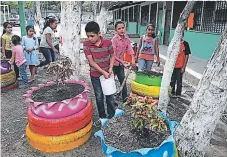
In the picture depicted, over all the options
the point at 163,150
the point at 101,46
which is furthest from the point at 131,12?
the point at 163,150

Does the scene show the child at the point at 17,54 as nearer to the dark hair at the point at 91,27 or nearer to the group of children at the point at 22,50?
the group of children at the point at 22,50

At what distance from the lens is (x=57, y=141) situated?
302 cm

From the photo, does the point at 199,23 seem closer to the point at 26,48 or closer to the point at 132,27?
the point at 26,48

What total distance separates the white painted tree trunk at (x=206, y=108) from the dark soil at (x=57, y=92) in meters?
1.54

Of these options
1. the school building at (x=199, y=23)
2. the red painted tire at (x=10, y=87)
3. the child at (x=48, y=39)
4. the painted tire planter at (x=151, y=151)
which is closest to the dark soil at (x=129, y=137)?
the painted tire planter at (x=151, y=151)

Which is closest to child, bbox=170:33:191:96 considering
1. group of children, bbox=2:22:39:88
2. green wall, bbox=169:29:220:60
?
→ group of children, bbox=2:22:39:88

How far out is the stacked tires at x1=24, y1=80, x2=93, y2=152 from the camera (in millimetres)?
2992

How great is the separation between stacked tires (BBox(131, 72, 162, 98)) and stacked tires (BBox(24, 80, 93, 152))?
1413 mm

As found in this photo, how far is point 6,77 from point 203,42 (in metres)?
7.21

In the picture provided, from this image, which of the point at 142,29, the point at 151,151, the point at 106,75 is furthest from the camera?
the point at 142,29

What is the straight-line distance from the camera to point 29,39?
588cm

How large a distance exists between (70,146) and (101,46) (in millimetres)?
1408

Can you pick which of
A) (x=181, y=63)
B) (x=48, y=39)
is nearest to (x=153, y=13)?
(x=48, y=39)

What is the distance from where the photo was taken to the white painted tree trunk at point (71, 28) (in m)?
4.50
